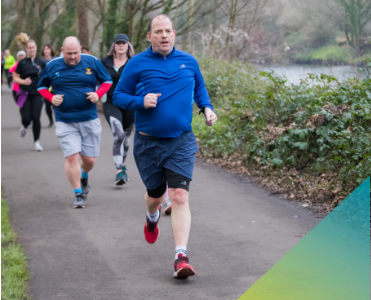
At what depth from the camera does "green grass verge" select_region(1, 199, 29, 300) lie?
466 centimetres

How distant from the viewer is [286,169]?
8.12 metres

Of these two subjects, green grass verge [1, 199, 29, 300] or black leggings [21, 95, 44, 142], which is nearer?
green grass verge [1, 199, 29, 300]

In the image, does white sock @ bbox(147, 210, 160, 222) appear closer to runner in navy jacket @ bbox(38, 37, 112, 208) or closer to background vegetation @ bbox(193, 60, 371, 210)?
runner in navy jacket @ bbox(38, 37, 112, 208)

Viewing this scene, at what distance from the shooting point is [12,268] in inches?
202

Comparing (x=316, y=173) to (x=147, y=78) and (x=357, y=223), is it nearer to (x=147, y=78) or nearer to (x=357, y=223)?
(x=357, y=223)

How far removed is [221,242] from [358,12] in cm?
484

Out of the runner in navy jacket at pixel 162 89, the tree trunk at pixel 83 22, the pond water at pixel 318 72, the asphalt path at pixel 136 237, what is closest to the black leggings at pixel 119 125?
the asphalt path at pixel 136 237

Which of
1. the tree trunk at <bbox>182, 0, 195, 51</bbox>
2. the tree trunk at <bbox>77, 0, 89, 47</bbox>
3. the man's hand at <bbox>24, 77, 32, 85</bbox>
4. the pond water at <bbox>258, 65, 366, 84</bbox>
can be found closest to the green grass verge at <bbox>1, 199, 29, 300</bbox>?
the pond water at <bbox>258, 65, 366, 84</bbox>

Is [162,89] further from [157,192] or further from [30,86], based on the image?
[30,86]

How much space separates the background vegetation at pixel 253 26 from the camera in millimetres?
8891

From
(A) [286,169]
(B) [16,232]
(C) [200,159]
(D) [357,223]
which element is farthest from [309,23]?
(B) [16,232]

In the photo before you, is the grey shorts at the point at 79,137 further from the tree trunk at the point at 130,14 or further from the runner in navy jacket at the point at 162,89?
the tree trunk at the point at 130,14

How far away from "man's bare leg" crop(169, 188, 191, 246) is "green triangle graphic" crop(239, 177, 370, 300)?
2.31ft

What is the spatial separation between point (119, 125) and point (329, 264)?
427 centimetres
